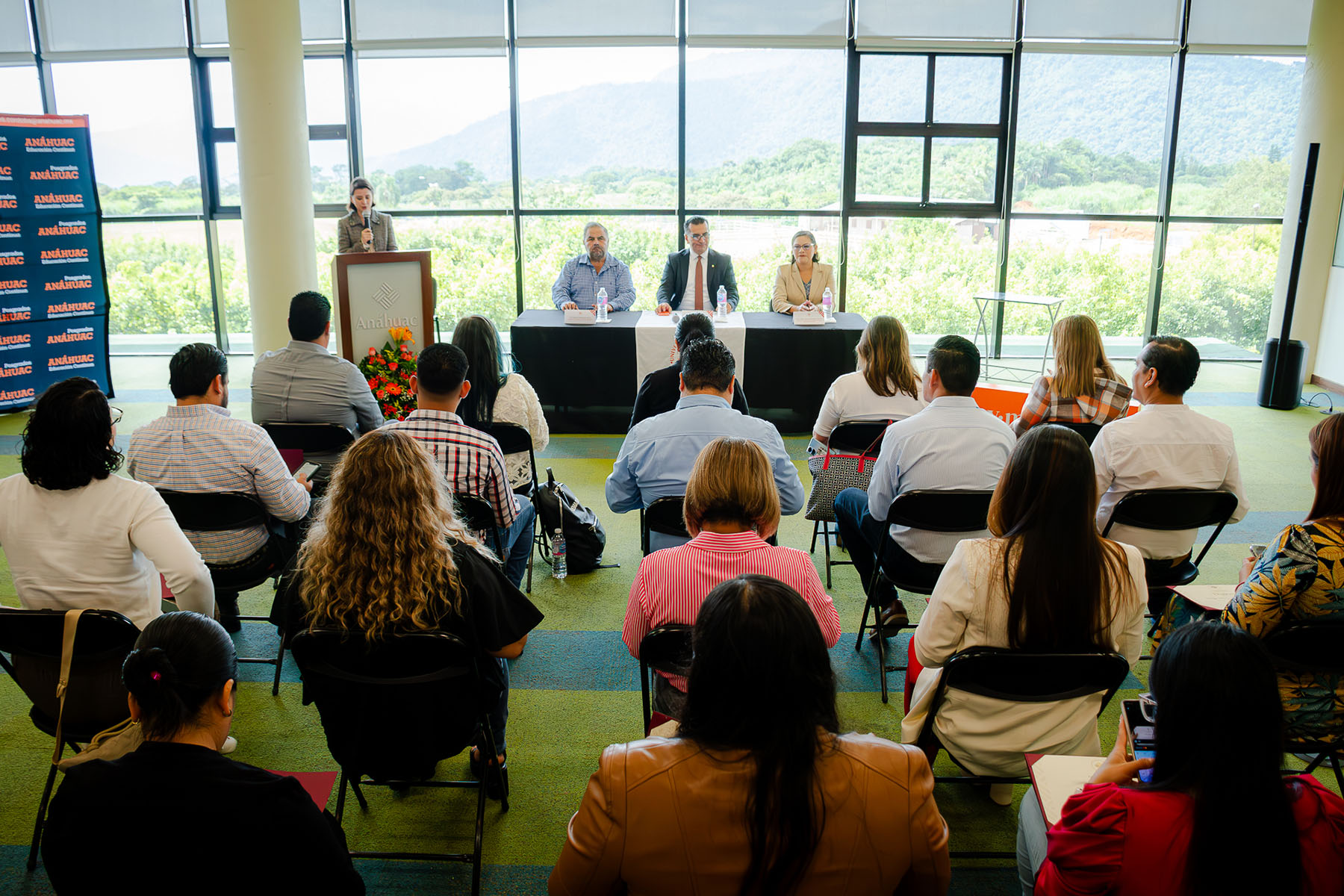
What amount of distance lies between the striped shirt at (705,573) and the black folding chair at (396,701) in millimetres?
456

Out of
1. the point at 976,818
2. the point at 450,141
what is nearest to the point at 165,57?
the point at 450,141

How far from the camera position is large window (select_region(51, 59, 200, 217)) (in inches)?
344

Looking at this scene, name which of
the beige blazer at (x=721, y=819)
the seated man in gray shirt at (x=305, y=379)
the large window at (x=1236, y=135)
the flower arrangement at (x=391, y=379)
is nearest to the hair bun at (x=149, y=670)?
the beige blazer at (x=721, y=819)

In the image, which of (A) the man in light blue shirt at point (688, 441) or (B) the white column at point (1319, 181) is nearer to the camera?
(A) the man in light blue shirt at point (688, 441)

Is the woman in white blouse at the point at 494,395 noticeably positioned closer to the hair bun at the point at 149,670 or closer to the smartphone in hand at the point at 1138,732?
the hair bun at the point at 149,670

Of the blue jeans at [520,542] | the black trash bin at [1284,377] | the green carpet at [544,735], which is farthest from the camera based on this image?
the black trash bin at [1284,377]

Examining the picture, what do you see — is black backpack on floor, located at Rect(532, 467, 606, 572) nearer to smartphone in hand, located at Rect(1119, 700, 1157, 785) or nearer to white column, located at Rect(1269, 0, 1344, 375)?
smartphone in hand, located at Rect(1119, 700, 1157, 785)

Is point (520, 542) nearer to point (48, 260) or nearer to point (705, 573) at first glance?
point (705, 573)

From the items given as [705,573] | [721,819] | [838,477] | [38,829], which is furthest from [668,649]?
[838,477]

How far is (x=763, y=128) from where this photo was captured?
859 cm

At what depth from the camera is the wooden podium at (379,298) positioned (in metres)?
5.15

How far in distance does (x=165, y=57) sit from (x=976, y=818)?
943 cm

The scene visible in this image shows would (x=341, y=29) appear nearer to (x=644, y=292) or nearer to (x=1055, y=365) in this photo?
(x=644, y=292)

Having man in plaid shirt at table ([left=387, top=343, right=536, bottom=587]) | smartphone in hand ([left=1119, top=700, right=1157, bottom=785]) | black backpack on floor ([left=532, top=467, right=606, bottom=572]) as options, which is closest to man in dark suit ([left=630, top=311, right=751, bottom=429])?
black backpack on floor ([left=532, top=467, right=606, bottom=572])
